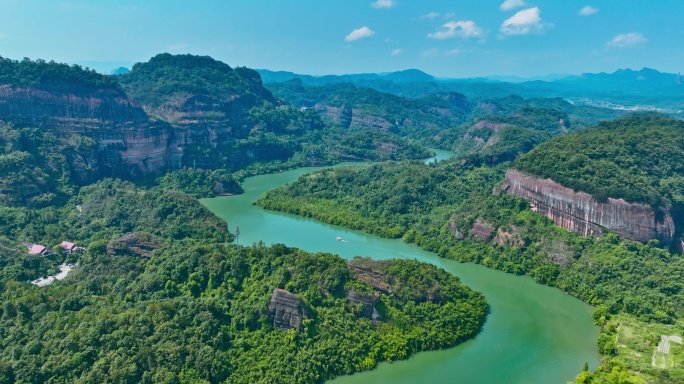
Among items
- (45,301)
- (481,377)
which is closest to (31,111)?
(45,301)

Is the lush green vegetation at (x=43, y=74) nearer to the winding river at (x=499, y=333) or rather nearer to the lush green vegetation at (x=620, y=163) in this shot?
the winding river at (x=499, y=333)

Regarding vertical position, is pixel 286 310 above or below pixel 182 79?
below

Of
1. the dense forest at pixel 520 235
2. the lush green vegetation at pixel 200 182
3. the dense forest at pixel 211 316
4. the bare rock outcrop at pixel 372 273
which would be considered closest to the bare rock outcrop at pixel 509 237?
the dense forest at pixel 520 235

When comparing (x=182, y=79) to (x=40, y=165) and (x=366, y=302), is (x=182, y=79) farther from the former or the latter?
(x=366, y=302)

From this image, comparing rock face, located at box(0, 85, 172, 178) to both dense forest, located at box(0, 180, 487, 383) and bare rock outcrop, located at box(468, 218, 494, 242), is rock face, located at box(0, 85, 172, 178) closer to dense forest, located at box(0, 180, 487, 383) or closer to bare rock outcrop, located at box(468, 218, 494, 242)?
dense forest, located at box(0, 180, 487, 383)

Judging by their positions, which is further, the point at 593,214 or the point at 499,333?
the point at 593,214

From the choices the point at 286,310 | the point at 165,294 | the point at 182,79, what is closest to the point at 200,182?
the point at 182,79
